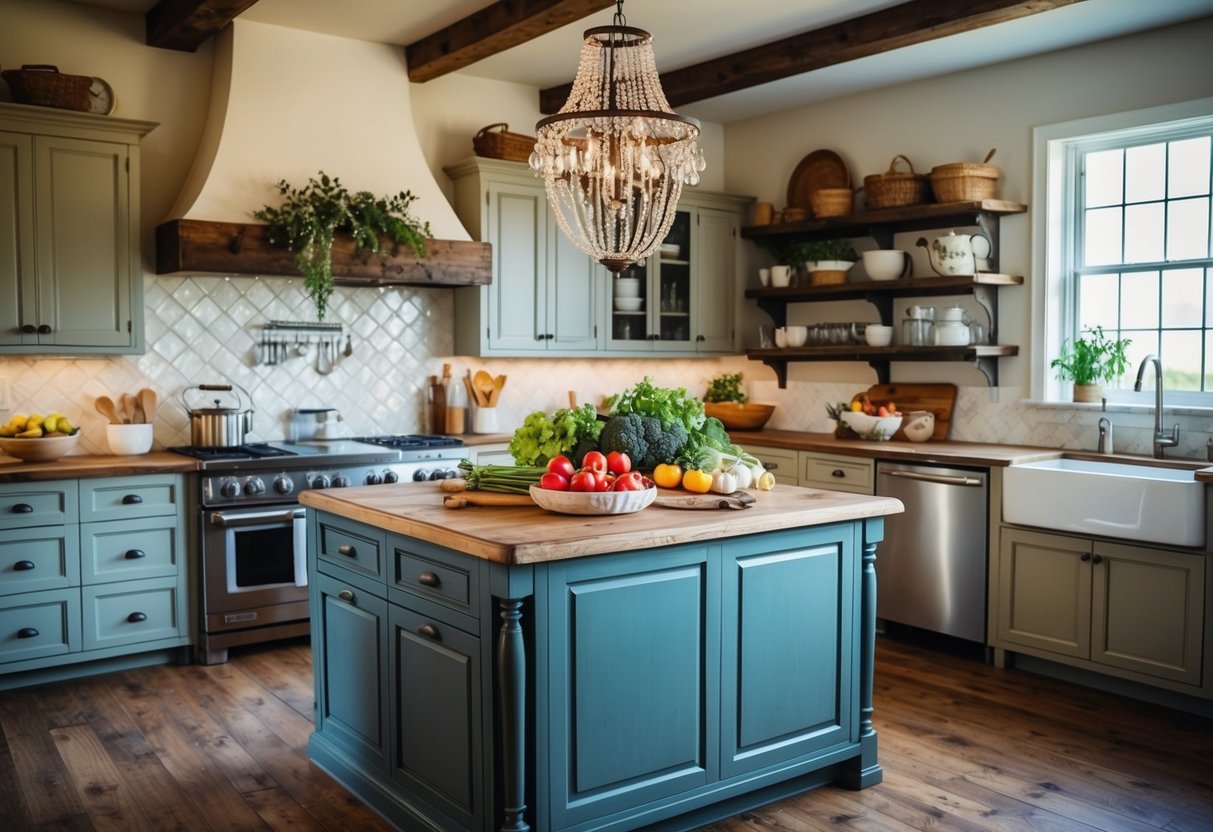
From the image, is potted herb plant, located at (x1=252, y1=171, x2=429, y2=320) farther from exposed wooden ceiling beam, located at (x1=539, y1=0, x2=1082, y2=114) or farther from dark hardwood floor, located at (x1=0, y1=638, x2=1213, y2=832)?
dark hardwood floor, located at (x1=0, y1=638, x2=1213, y2=832)

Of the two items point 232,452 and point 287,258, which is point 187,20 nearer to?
point 287,258

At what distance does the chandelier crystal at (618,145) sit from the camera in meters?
2.95

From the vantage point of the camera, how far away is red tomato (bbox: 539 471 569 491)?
9.80ft

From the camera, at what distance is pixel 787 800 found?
3287 mm

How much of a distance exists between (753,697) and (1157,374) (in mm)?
2639

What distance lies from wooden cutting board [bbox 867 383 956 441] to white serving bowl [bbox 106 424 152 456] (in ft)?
12.2

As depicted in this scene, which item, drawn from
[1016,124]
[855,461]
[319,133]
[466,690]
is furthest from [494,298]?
[466,690]

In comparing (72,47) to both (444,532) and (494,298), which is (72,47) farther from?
(444,532)

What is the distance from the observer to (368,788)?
10.5 ft

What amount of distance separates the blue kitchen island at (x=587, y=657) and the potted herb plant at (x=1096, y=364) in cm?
214

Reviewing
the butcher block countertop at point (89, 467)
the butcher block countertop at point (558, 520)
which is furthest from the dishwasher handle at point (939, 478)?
the butcher block countertop at point (89, 467)

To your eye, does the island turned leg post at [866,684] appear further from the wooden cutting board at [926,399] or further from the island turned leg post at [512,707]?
the wooden cutting board at [926,399]

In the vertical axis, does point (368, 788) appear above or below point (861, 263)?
below

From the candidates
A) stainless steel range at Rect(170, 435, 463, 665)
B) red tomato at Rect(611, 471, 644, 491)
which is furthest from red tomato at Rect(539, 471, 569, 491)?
stainless steel range at Rect(170, 435, 463, 665)
